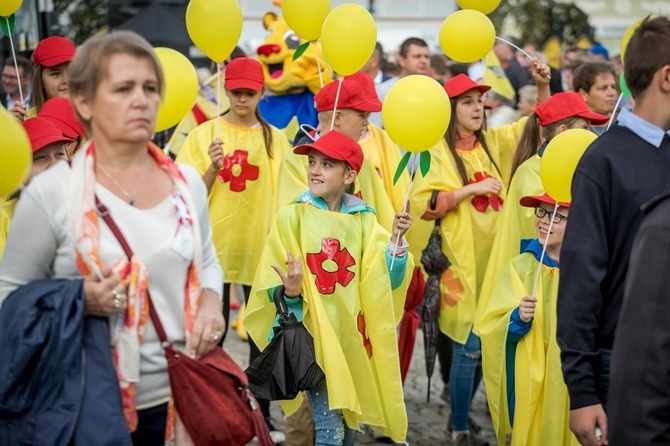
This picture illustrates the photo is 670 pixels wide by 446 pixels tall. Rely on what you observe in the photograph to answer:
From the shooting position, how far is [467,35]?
21.2 ft

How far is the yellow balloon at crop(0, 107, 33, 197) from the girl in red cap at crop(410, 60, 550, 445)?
3.93 metres

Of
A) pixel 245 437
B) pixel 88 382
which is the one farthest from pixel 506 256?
pixel 88 382

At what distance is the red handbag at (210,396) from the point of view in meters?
3.29

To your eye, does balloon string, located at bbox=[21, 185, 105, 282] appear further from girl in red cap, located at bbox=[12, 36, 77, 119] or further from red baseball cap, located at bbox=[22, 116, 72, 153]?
girl in red cap, located at bbox=[12, 36, 77, 119]

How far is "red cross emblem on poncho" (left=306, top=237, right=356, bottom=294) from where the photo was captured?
5.30 metres

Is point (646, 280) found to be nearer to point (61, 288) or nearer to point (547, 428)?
point (61, 288)

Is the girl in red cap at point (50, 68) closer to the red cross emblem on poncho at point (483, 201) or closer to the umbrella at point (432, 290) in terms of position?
the umbrella at point (432, 290)

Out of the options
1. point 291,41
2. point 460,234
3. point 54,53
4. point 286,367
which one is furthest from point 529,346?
point 291,41

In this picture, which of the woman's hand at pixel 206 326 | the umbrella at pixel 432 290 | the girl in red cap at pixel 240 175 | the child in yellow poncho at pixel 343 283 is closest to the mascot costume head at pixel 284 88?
the girl in red cap at pixel 240 175

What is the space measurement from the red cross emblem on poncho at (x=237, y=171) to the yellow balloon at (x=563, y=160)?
250cm

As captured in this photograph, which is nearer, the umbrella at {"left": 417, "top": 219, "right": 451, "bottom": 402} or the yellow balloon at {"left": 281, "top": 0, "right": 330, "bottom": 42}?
the yellow balloon at {"left": 281, "top": 0, "right": 330, "bottom": 42}

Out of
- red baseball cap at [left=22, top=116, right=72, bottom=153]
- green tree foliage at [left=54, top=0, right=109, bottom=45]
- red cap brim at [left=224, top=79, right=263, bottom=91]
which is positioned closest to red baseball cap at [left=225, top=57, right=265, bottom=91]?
red cap brim at [left=224, top=79, right=263, bottom=91]

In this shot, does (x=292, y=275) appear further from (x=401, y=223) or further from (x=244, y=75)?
(x=244, y=75)

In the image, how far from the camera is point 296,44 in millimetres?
9766
